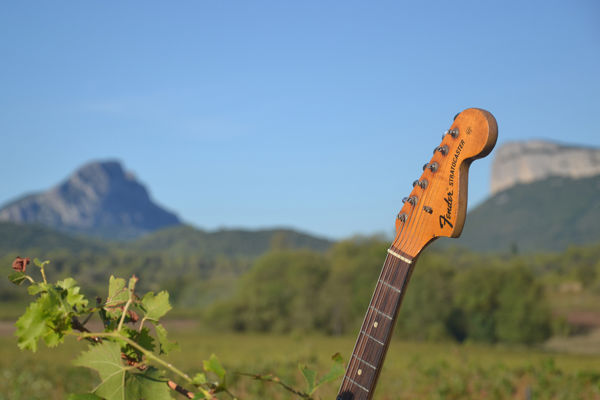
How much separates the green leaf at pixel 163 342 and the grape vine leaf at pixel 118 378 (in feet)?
0.52

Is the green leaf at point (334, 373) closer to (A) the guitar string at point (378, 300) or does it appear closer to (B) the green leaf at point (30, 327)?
(A) the guitar string at point (378, 300)

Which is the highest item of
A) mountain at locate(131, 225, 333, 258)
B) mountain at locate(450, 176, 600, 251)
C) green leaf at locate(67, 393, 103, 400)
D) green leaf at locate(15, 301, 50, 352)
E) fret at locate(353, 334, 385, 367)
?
mountain at locate(450, 176, 600, 251)

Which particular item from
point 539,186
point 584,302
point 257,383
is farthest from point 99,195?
point 257,383

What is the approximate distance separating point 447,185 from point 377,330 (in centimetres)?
35

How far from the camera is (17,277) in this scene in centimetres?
93

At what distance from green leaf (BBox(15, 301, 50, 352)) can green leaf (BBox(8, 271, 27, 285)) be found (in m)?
0.12

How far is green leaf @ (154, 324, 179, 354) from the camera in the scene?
1022 mm

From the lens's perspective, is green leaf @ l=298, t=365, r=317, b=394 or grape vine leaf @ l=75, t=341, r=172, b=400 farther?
green leaf @ l=298, t=365, r=317, b=394

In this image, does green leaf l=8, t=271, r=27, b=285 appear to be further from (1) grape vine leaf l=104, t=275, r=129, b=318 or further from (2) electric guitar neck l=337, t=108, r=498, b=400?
(2) electric guitar neck l=337, t=108, r=498, b=400

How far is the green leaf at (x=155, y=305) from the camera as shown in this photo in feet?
3.27

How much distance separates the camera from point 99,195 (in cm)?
17725

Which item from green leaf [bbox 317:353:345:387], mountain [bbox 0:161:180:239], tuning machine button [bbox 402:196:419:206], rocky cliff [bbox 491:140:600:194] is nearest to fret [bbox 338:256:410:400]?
tuning machine button [bbox 402:196:419:206]

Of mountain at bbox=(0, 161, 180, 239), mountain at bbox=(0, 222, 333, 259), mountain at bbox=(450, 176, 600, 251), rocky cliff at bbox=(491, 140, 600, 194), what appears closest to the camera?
mountain at bbox=(450, 176, 600, 251)

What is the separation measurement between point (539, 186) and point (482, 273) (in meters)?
29.3
